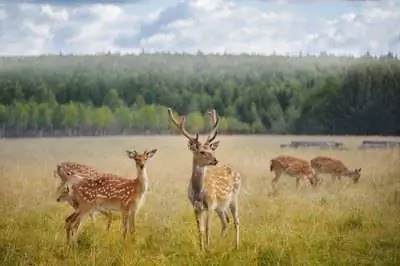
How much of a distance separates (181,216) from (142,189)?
0.23m

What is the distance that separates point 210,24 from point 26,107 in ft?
3.17

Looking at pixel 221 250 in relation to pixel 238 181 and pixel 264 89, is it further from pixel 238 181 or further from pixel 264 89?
pixel 264 89

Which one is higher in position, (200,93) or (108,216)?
(200,93)

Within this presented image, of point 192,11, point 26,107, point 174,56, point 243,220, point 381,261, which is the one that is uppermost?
point 192,11

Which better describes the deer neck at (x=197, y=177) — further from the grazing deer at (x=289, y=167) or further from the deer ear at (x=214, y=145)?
the grazing deer at (x=289, y=167)

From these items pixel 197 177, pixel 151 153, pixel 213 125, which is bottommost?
pixel 197 177

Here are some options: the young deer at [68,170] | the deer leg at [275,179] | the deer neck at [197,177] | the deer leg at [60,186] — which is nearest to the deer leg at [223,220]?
the deer neck at [197,177]

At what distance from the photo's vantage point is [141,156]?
3.23 m

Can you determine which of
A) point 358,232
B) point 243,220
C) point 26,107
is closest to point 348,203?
point 358,232

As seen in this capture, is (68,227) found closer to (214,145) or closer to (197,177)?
(197,177)

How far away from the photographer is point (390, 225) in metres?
3.45

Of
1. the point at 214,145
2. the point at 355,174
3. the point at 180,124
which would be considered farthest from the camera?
the point at 355,174

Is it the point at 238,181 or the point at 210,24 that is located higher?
the point at 210,24

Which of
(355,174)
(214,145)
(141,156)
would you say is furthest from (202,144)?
(355,174)
